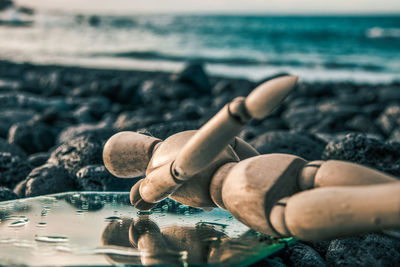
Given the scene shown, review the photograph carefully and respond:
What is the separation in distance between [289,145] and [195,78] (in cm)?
652

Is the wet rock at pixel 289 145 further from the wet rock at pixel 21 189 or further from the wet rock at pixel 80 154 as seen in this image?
the wet rock at pixel 21 189

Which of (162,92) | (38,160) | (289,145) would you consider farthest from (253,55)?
(38,160)

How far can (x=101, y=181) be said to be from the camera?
265cm

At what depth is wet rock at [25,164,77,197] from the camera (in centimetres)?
268

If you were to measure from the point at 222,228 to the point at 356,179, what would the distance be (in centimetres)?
67

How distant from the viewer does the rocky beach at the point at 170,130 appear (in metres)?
2.15

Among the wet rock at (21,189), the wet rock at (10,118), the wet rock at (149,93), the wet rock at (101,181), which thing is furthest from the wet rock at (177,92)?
the wet rock at (101,181)

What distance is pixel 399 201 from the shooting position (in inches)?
44.4

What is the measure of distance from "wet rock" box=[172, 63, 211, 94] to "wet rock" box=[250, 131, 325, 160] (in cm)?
618

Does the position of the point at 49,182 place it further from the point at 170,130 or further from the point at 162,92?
the point at 162,92

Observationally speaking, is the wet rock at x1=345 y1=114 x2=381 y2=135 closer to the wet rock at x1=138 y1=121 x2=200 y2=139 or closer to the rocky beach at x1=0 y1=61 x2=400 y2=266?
the rocky beach at x1=0 y1=61 x2=400 y2=266

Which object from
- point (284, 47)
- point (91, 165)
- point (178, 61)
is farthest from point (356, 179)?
point (284, 47)

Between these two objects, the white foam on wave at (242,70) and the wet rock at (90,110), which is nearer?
the wet rock at (90,110)

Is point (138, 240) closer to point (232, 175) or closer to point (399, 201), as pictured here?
point (232, 175)
